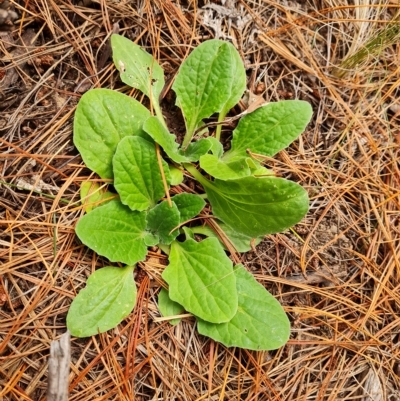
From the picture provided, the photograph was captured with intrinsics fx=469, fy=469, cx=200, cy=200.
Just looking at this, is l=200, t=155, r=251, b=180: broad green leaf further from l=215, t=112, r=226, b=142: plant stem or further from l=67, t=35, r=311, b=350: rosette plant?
l=215, t=112, r=226, b=142: plant stem

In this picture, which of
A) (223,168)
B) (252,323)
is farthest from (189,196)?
(252,323)

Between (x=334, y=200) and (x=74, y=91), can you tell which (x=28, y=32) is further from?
(x=334, y=200)

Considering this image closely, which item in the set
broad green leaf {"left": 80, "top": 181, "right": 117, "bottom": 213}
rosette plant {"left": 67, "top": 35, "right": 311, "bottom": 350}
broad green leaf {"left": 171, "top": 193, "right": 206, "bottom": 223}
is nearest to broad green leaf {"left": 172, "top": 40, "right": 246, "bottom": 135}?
rosette plant {"left": 67, "top": 35, "right": 311, "bottom": 350}

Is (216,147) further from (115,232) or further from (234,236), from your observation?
(115,232)

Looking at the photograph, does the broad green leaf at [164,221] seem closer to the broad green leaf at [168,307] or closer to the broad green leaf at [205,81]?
the broad green leaf at [168,307]

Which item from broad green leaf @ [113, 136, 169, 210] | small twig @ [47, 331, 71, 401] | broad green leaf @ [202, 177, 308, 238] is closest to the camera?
small twig @ [47, 331, 71, 401]

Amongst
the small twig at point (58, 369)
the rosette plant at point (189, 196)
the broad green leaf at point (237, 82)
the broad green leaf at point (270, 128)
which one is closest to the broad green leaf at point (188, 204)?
the rosette plant at point (189, 196)

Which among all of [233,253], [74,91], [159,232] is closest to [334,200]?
[233,253]
